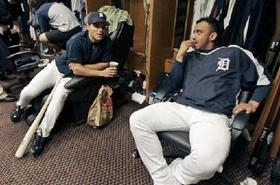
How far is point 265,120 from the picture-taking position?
1.80 meters

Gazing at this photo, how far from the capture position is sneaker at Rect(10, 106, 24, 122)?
2180 mm

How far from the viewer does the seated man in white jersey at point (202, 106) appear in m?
1.41

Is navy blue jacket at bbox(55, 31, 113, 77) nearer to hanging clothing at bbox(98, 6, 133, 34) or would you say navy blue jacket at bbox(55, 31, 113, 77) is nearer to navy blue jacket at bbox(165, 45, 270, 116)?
hanging clothing at bbox(98, 6, 133, 34)

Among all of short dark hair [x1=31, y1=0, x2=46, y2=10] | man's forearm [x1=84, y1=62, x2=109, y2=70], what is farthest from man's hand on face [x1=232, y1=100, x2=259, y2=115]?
short dark hair [x1=31, y1=0, x2=46, y2=10]

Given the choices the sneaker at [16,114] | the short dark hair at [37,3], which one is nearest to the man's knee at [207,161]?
the sneaker at [16,114]

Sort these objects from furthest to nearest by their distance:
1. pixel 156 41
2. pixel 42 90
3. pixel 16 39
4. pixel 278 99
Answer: pixel 16 39 → pixel 156 41 → pixel 42 90 → pixel 278 99

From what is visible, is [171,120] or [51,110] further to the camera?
[51,110]

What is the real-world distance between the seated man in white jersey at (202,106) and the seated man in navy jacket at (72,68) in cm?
66

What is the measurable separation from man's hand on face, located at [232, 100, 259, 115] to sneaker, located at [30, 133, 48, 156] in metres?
1.41

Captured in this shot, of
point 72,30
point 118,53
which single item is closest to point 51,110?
point 118,53

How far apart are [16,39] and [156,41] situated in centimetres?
183

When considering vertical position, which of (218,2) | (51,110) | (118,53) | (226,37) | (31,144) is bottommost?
(31,144)

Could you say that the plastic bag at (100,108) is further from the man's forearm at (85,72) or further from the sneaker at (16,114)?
the sneaker at (16,114)

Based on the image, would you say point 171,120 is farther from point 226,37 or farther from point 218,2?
point 218,2
